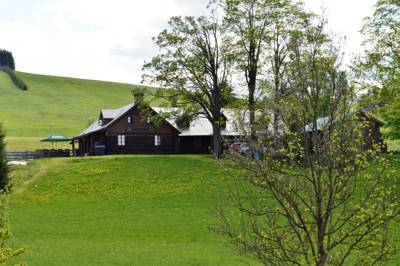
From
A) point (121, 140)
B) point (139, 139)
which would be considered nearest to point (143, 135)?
point (139, 139)

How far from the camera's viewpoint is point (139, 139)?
193 ft

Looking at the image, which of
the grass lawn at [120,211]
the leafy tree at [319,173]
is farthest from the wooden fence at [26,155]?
the leafy tree at [319,173]

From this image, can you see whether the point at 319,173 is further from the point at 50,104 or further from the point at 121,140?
the point at 50,104

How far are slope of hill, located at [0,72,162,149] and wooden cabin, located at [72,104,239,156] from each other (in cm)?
2677

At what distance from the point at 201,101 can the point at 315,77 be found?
43013mm

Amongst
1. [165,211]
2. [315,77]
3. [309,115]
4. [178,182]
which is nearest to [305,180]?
[309,115]

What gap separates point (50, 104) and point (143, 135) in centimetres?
7004

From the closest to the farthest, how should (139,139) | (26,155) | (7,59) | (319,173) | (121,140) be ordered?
1. (319,173)
2. (26,155)
3. (121,140)
4. (139,139)
5. (7,59)

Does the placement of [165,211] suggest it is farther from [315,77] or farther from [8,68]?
[8,68]

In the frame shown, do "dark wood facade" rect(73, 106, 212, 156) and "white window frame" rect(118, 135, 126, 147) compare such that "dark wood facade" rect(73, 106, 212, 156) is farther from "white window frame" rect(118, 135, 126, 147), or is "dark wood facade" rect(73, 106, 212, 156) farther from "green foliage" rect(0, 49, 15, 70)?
"green foliage" rect(0, 49, 15, 70)

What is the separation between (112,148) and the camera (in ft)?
190

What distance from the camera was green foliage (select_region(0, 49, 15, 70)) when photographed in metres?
157

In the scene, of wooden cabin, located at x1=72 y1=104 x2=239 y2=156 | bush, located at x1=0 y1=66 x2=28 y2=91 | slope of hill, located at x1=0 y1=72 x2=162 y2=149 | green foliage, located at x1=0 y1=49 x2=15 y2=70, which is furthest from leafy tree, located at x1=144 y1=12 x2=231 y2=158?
green foliage, located at x1=0 y1=49 x2=15 y2=70

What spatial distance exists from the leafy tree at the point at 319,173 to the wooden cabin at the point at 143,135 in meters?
45.5
